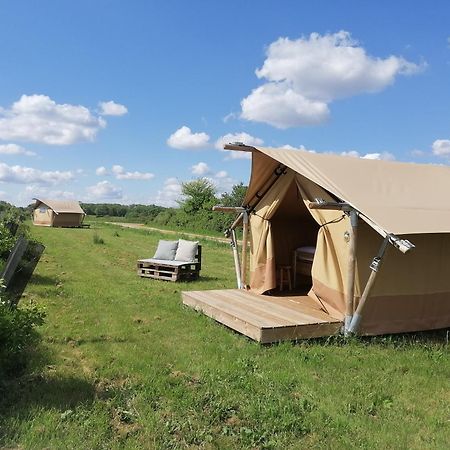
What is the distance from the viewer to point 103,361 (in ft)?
17.8

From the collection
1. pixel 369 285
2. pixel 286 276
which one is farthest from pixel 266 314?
pixel 286 276

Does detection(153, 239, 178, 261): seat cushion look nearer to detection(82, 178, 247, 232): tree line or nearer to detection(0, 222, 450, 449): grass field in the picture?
detection(0, 222, 450, 449): grass field

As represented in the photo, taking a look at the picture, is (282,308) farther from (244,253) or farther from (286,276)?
(286,276)

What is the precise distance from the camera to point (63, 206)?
143ft

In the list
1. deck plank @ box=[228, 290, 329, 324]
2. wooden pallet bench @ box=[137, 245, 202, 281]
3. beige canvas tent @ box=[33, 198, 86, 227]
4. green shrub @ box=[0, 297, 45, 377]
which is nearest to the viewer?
green shrub @ box=[0, 297, 45, 377]

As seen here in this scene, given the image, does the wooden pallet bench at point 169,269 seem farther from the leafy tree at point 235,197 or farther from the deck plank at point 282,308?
the leafy tree at point 235,197

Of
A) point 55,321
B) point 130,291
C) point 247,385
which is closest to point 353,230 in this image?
point 247,385

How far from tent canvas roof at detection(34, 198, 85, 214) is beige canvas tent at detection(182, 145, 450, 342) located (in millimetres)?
36721

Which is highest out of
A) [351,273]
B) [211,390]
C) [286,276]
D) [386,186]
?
[386,186]

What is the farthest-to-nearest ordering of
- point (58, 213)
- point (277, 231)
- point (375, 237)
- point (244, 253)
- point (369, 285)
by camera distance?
1. point (58, 213)
2. point (277, 231)
3. point (244, 253)
4. point (375, 237)
5. point (369, 285)

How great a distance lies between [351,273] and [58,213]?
38903 mm

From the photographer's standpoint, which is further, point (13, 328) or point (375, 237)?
point (375, 237)

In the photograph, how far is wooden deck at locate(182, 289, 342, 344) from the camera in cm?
648

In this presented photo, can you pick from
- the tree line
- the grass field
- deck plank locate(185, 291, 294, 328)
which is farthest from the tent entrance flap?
the tree line
